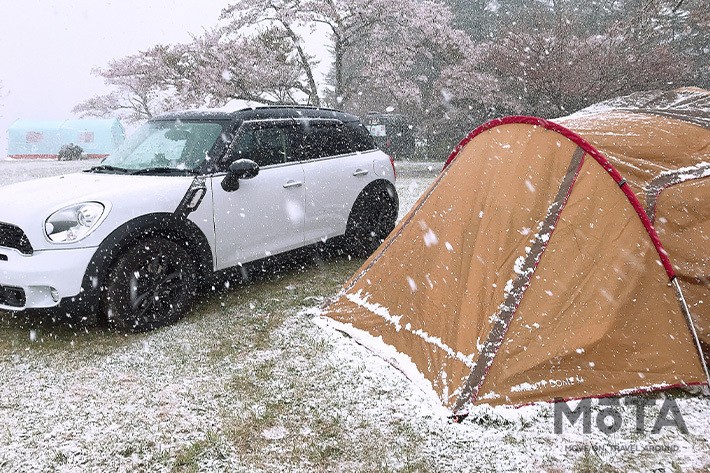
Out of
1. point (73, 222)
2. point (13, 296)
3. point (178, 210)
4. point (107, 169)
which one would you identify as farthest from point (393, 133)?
point (13, 296)

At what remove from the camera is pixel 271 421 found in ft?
10.1

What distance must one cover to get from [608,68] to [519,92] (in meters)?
3.14

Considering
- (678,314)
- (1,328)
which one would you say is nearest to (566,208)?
(678,314)

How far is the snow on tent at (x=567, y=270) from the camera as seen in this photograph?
3.10 m

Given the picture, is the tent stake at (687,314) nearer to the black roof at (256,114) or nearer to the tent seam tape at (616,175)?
the tent seam tape at (616,175)

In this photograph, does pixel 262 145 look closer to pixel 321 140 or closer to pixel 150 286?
pixel 321 140

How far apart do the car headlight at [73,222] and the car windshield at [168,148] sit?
807 millimetres

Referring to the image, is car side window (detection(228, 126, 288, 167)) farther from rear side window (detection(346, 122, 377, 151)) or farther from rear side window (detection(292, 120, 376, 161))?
rear side window (detection(346, 122, 377, 151))

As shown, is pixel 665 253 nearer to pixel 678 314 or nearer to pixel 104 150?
pixel 678 314

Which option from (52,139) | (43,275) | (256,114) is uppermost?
(256,114)

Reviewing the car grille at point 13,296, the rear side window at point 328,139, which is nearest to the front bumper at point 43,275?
the car grille at point 13,296

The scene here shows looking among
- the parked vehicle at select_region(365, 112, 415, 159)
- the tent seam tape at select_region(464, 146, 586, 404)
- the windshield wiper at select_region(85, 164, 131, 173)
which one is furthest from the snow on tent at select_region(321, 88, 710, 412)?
the parked vehicle at select_region(365, 112, 415, 159)

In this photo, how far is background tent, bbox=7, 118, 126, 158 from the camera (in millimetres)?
35250

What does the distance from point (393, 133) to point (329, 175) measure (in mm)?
19071
